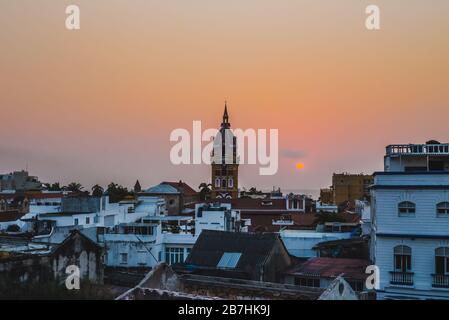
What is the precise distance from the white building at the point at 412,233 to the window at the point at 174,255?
15224 mm

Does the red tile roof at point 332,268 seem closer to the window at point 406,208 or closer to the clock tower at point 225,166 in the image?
the window at point 406,208

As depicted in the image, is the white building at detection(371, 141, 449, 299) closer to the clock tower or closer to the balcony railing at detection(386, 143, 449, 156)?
the balcony railing at detection(386, 143, 449, 156)

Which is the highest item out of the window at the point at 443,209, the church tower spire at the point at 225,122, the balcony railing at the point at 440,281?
the church tower spire at the point at 225,122

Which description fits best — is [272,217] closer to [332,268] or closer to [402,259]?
[332,268]

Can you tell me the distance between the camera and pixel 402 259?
21312mm

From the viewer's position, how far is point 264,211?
61531 millimetres

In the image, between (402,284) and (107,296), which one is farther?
(402,284)

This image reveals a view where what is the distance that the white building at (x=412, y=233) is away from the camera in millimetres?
20688

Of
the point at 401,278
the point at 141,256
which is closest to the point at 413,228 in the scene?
the point at 401,278

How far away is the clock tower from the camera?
8956 centimetres

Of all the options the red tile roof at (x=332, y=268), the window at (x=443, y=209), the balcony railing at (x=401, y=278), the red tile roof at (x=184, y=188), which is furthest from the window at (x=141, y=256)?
the red tile roof at (x=184, y=188)
